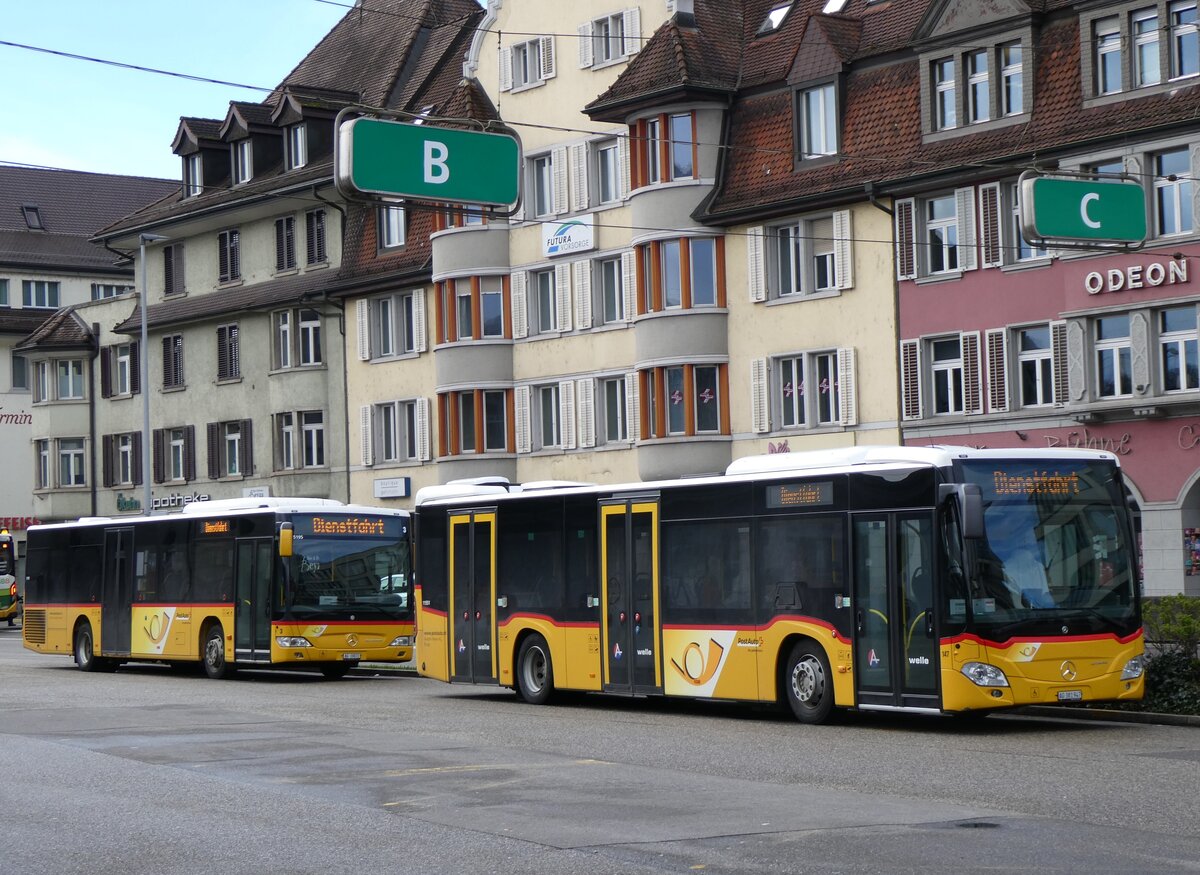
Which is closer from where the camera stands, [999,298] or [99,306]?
[999,298]

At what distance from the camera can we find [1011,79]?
37.5 m

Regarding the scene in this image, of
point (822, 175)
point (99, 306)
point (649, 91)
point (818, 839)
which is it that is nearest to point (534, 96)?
point (649, 91)

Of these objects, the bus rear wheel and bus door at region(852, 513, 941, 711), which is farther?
the bus rear wheel

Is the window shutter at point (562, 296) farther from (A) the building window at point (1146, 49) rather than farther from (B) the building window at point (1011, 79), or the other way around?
(A) the building window at point (1146, 49)

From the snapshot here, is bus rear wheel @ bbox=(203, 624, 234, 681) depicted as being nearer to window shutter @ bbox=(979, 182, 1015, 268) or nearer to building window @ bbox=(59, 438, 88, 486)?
window shutter @ bbox=(979, 182, 1015, 268)

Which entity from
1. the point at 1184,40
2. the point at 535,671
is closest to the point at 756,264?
the point at 1184,40

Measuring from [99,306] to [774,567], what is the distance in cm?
5220

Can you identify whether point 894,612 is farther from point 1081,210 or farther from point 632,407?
point 632,407

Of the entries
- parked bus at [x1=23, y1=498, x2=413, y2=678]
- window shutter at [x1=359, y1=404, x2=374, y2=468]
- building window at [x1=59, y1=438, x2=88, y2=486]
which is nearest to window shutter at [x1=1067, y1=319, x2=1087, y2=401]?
parked bus at [x1=23, y1=498, x2=413, y2=678]

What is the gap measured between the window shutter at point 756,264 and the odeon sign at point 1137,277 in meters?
8.54

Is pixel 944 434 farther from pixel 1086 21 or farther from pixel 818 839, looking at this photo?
pixel 818 839

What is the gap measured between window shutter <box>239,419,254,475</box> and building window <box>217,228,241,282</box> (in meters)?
4.45

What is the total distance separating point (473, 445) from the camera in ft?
162

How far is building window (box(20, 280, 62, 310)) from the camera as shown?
84875 mm
